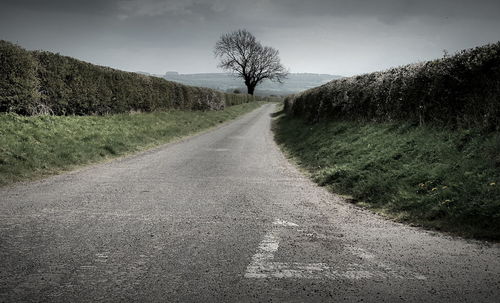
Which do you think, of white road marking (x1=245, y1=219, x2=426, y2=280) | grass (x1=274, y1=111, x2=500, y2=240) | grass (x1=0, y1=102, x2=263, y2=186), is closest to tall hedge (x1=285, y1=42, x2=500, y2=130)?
grass (x1=274, y1=111, x2=500, y2=240)

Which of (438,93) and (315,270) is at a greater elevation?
(438,93)

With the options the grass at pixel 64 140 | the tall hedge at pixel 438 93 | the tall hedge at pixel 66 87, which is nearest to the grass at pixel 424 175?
the tall hedge at pixel 438 93

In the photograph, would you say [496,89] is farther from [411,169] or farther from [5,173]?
[5,173]

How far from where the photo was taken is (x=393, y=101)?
12.4 m

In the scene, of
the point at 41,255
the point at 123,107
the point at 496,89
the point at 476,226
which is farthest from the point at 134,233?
the point at 123,107

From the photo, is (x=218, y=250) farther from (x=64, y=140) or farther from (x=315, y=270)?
(x=64, y=140)

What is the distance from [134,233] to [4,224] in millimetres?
1919

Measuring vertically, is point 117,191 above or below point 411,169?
below

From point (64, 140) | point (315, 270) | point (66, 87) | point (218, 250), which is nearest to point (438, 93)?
point (315, 270)

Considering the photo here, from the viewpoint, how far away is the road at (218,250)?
10.8 feet

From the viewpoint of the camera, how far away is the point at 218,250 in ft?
14.1

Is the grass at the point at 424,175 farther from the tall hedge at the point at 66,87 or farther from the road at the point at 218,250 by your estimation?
the tall hedge at the point at 66,87

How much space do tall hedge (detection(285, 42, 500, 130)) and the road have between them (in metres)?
4.22

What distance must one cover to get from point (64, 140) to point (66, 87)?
13.4 ft
